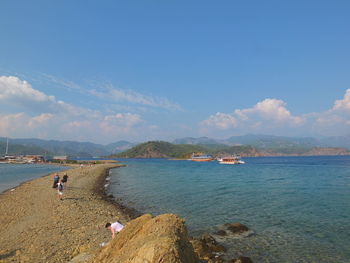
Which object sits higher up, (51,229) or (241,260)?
(51,229)

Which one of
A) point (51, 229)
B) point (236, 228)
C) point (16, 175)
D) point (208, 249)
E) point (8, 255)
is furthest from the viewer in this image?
point (16, 175)

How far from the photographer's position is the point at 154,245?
6.00 meters

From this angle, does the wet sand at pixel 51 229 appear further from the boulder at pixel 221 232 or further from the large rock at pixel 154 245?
the boulder at pixel 221 232

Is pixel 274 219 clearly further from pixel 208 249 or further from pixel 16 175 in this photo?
pixel 16 175

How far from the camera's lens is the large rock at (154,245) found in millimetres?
5801

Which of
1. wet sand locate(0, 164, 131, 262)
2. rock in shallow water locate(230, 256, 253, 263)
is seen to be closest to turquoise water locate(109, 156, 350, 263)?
rock in shallow water locate(230, 256, 253, 263)

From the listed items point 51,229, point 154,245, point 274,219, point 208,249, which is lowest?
point 274,219

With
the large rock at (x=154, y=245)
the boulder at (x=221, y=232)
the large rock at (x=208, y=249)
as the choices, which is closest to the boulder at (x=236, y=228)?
the boulder at (x=221, y=232)

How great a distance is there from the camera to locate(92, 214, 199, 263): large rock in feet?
19.0

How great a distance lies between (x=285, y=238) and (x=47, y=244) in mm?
15291

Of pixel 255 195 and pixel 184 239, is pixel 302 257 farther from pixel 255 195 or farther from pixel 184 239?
pixel 255 195

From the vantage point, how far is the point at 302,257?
1323 centimetres

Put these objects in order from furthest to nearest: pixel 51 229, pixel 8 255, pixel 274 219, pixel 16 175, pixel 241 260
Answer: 1. pixel 16 175
2. pixel 274 219
3. pixel 51 229
4. pixel 241 260
5. pixel 8 255

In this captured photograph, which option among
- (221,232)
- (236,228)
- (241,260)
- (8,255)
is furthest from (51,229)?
(236,228)
